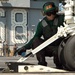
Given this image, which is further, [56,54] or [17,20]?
[17,20]

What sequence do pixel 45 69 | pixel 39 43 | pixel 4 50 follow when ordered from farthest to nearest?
pixel 4 50 → pixel 39 43 → pixel 45 69

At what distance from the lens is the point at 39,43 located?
469cm

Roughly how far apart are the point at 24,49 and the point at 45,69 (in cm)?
82

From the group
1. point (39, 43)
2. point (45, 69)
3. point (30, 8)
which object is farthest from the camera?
point (30, 8)

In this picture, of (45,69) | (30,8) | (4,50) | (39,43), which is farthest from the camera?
(30,8)

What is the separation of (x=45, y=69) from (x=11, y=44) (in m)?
32.9

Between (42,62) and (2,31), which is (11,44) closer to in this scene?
(2,31)

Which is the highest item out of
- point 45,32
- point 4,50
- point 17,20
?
point 45,32

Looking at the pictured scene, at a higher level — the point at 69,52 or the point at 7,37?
the point at 69,52

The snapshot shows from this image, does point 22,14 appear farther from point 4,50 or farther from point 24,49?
point 24,49

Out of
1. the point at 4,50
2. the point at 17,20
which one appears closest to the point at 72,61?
the point at 4,50

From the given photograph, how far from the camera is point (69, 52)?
420 centimetres

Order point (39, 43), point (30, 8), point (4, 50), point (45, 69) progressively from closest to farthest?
point (45, 69), point (39, 43), point (4, 50), point (30, 8)

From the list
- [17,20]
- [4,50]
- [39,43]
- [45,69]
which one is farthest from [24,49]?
[17,20]
